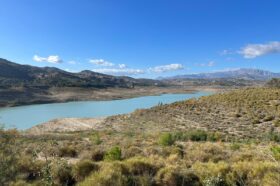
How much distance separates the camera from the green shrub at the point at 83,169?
22.8 ft

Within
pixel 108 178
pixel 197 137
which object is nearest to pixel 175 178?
pixel 108 178

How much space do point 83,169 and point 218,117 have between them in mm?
21065

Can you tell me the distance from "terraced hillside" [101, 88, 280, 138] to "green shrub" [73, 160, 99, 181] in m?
13.0

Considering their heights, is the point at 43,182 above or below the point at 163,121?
above

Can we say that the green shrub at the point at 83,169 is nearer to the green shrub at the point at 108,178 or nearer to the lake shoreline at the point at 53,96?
the green shrub at the point at 108,178

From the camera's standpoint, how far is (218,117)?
26188 mm

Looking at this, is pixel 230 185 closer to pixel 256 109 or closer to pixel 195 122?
pixel 195 122

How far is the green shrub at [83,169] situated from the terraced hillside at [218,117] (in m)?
13.0

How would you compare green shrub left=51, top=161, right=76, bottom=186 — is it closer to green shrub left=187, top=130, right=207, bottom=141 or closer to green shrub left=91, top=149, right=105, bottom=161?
green shrub left=91, top=149, right=105, bottom=161

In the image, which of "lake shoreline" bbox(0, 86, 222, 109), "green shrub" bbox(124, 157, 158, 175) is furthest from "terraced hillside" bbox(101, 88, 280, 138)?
"lake shoreline" bbox(0, 86, 222, 109)

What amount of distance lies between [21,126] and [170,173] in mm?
35094

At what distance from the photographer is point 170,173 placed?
6.61 meters

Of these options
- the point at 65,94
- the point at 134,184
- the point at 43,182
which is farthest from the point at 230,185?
the point at 65,94

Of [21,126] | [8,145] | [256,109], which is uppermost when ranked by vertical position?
[8,145]
